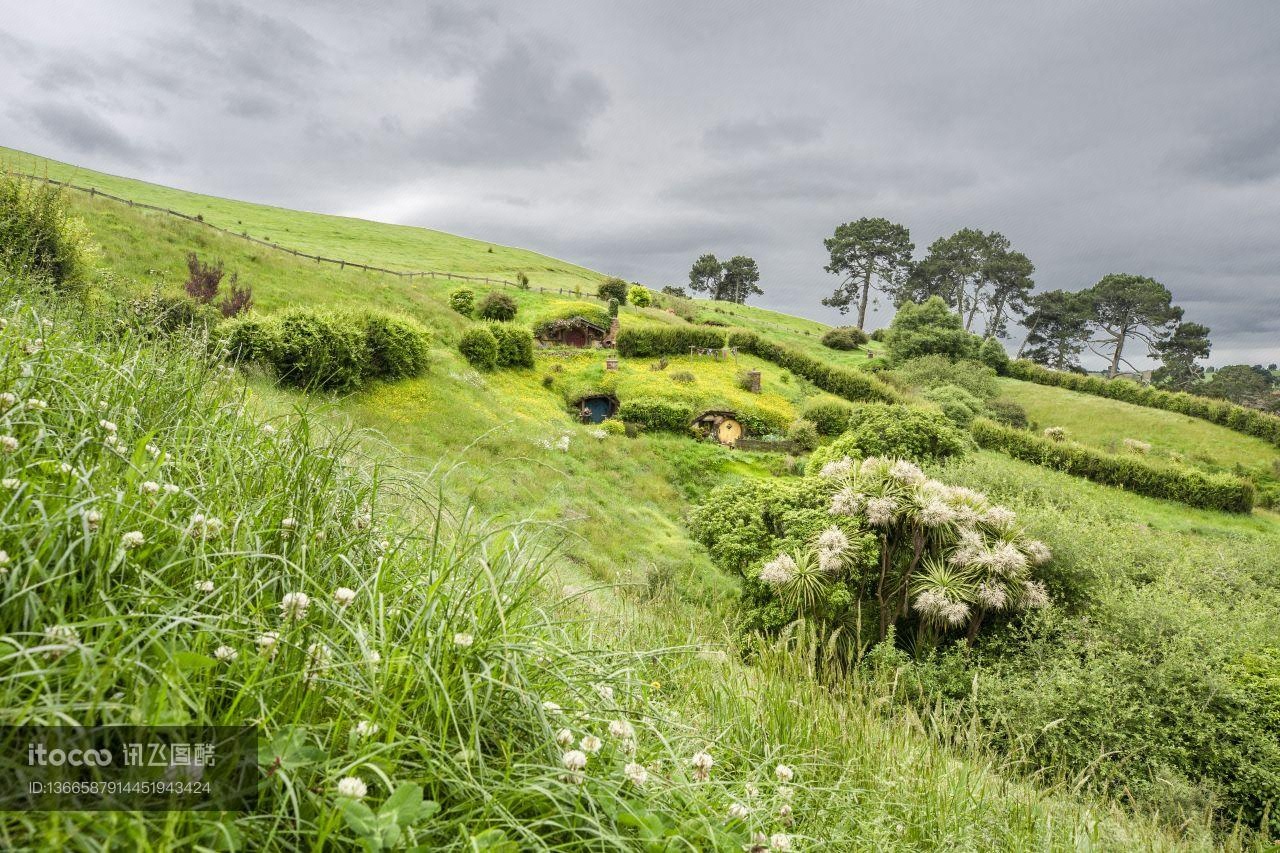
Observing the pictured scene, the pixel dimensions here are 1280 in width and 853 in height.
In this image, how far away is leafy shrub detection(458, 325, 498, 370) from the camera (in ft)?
96.0

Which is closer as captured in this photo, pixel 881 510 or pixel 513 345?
pixel 881 510

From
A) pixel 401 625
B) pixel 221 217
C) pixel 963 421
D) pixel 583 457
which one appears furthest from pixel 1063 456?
pixel 221 217

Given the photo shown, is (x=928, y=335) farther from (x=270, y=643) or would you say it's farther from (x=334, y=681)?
(x=270, y=643)

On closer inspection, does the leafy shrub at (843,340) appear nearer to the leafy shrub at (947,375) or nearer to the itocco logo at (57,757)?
the leafy shrub at (947,375)

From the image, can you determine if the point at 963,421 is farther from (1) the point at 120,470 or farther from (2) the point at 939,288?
(2) the point at 939,288

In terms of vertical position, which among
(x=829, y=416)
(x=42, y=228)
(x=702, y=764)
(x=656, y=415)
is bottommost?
(x=656, y=415)

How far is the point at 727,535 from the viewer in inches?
533

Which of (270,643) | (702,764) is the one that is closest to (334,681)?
(270,643)

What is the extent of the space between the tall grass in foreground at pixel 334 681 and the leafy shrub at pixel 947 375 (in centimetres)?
4737

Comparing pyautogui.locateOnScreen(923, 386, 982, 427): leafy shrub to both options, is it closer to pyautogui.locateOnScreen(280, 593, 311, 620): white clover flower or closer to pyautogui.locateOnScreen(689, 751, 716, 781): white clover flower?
pyautogui.locateOnScreen(689, 751, 716, 781): white clover flower

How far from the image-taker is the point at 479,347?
29.4 meters

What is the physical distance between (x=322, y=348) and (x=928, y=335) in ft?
165

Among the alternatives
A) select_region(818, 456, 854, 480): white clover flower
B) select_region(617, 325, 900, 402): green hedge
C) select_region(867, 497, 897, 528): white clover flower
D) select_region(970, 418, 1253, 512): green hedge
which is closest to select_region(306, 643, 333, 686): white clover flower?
select_region(867, 497, 897, 528): white clover flower

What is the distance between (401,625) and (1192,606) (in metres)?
13.6
